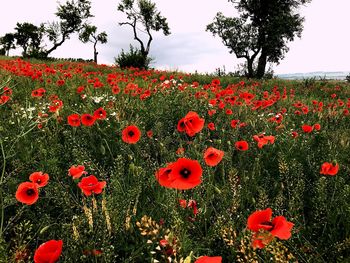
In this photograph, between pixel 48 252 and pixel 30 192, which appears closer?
pixel 48 252

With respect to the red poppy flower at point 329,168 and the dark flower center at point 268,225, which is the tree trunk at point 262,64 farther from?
the dark flower center at point 268,225

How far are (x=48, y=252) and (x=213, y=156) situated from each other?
1.13 metres

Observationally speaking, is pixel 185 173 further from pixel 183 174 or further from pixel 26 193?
pixel 26 193

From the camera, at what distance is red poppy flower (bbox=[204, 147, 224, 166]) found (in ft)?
6.36

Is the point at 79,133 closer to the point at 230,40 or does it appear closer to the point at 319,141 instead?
the point at 319,141

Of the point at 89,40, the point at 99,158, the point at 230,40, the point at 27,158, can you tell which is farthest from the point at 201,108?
the point at 89,40

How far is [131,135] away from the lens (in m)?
2.57

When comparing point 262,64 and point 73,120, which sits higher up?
point 262,64

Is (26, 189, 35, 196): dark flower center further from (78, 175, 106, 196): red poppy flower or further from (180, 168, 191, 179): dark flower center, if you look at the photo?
(180, 168, 191, 179): dark flower center

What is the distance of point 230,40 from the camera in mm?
30625

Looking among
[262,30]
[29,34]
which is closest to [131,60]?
[262,30]

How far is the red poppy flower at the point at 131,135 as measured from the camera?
247 cm

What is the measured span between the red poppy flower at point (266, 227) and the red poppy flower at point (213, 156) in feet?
2.36

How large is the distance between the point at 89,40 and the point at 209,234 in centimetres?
5773
